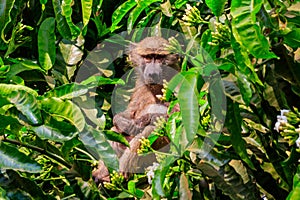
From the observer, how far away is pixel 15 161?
150cm

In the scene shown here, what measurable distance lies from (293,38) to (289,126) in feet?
0.60

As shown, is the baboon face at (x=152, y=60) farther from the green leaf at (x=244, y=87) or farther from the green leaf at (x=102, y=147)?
the green leaf at (x=244, y=87)

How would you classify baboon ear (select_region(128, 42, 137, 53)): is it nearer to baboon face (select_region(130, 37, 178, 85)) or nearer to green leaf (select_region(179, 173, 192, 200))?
baboon face (select_region(130, 37, 178, 85))

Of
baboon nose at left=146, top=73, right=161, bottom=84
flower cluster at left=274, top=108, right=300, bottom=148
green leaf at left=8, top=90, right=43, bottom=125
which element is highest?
flower cluster at left=274, top=108, right=300, bottom=148

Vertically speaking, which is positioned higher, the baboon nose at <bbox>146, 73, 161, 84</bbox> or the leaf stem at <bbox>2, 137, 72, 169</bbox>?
the leaf stem at <bbox>2, 137, 72, 169</bbox>

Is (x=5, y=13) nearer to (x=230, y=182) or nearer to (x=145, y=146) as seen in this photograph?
(x=145, y=146)

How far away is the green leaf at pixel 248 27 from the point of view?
3.75ft

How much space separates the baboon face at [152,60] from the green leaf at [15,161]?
34.6 inches

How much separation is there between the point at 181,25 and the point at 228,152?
57 cm

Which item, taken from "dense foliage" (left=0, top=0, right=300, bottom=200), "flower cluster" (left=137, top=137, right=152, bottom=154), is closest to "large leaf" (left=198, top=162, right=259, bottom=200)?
"dense foliage" (left=0, top=0, right=300, bottom=200)

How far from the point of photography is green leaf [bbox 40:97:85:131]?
1489 mm

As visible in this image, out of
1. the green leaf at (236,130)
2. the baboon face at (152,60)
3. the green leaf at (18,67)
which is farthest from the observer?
the baboon face at (152,60)

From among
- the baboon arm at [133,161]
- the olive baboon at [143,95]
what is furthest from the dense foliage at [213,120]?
the olive baboon at [143,95]

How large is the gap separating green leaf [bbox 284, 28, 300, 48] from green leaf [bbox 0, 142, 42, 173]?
643 mm
